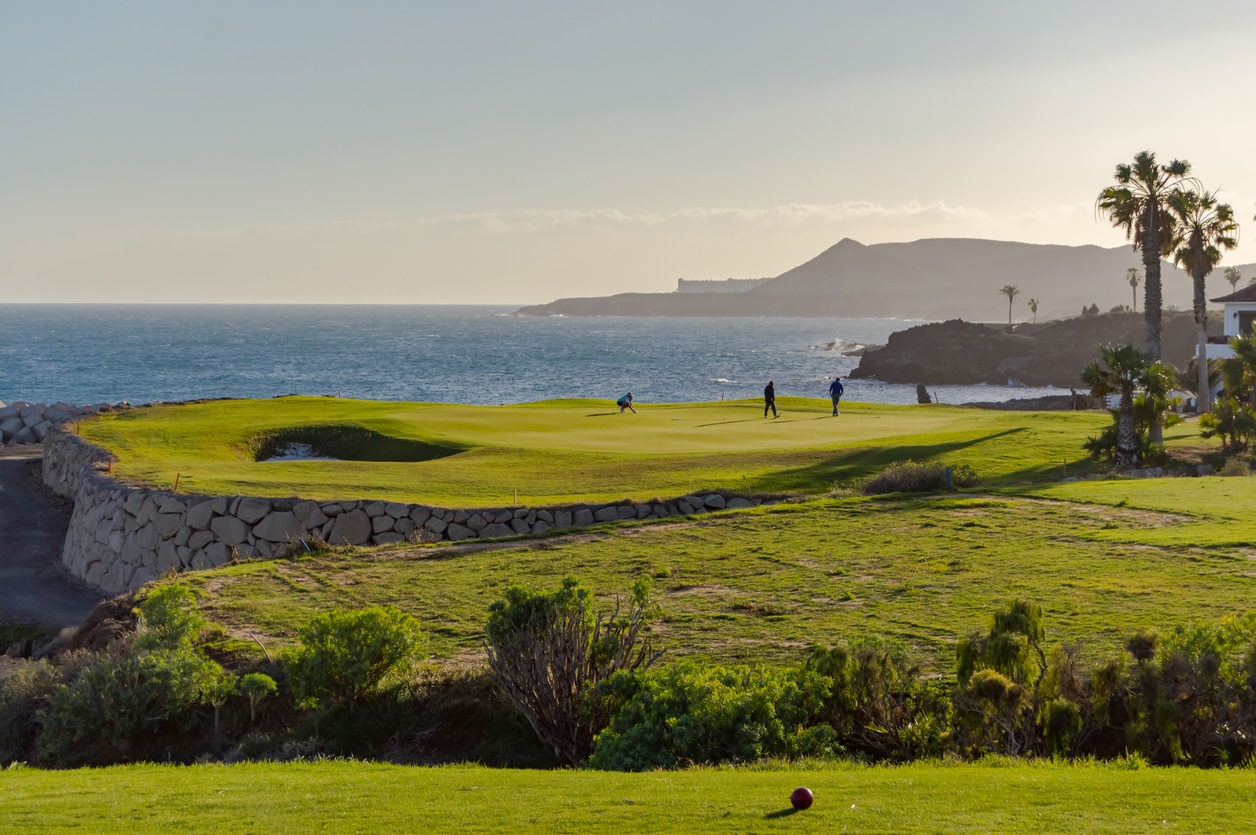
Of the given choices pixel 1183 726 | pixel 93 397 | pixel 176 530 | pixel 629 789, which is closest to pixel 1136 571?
pixel 1183 726

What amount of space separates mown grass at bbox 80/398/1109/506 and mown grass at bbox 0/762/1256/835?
14.0 m

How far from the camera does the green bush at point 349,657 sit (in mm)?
11602

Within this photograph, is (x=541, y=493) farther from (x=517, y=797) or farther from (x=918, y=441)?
(x=517, y=797)

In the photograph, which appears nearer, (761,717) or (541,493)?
(761,717)

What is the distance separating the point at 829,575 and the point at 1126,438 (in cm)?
1487

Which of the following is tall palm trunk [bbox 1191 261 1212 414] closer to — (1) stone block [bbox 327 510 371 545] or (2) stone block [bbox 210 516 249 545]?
(1) stone block [bbox 327 510 371 545]

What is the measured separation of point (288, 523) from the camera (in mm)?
21656

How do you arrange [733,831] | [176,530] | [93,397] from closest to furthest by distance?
[733,831], [176,530], [93,397]

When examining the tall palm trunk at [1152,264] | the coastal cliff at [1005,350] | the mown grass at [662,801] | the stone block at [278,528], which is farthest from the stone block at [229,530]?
the coastal cliff at [1005,350]

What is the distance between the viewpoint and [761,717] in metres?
9.80

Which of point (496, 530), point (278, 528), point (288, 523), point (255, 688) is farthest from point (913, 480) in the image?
point (255, 688)

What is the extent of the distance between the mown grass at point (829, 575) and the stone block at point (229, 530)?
3192mm

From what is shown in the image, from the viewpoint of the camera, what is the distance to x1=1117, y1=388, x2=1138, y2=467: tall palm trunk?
88.2ft

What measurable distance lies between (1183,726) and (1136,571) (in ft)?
21.1
